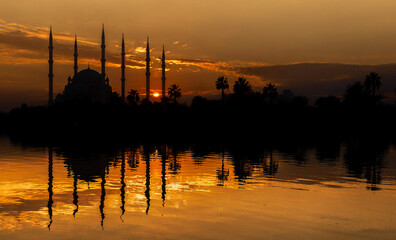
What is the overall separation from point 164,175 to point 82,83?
114m

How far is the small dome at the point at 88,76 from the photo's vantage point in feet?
456

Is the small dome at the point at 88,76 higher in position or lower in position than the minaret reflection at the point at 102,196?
higher

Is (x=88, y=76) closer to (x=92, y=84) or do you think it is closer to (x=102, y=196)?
(x=92, y=84)

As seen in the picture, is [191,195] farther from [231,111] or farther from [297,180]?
[231,111]

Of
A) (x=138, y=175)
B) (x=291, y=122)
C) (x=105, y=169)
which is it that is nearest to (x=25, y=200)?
(x=138, y=175)

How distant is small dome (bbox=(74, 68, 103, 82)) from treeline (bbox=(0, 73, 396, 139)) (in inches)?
535

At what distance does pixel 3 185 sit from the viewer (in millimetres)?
24469

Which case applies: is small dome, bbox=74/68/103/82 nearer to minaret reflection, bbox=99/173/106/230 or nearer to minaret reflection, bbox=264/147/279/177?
minaret reflection, bbox=264/147/279/177

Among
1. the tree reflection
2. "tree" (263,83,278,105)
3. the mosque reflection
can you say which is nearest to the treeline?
"tree" (263,83,278,105)

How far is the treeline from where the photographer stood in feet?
371

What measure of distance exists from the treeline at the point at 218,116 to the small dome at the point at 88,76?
1358cm

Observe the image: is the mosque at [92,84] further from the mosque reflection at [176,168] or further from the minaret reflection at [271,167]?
the minaret reflection at [271,167]

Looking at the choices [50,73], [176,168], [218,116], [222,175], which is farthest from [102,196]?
[50,73]

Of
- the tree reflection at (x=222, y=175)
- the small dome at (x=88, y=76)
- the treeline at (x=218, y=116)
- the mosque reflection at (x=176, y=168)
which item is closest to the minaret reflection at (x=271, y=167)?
the mosque reflection at (x=176, y=168)
